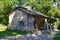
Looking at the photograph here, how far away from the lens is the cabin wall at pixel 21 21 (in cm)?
3219

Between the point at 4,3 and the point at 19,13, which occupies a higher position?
the point at 4,3

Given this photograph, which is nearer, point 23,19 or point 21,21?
point 23,19

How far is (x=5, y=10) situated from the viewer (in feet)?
167

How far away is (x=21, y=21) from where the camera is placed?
33.2 m

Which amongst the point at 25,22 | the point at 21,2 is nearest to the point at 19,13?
the point at 25,22

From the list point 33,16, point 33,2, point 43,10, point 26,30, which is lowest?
point 26,30

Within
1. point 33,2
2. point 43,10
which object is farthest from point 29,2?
point 43,10

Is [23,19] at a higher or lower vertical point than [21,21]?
higher

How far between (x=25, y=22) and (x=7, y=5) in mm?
20006

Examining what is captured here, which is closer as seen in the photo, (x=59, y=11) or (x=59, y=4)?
(x=59, y=11)

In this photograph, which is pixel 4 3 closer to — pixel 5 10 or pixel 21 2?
Result: pixel 5 10

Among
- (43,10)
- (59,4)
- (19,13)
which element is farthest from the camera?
(59,4)

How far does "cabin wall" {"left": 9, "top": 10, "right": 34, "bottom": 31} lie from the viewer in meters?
32.2

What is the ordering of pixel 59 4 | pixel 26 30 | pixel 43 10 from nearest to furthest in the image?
1. pixel 26 30
2. pixel 43 10
3. pixel 59 4
